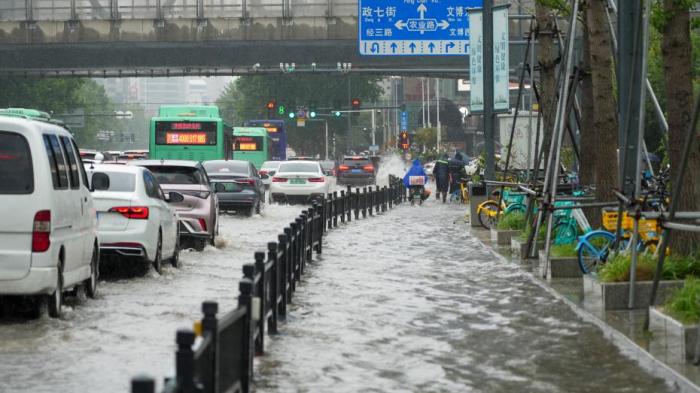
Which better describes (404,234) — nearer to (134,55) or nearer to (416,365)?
(416,365)

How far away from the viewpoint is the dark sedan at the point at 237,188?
128ft

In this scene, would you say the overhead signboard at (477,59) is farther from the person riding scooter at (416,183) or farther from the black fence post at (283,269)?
Result: the black fence post at (283,269)

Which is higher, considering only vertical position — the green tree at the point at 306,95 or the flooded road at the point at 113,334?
the green tree at the point at 306,95

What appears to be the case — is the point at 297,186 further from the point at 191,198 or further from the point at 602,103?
the point at 602,103

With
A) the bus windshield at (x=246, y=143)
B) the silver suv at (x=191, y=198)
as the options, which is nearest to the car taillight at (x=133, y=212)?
the silver suv at (x=191, y=198)

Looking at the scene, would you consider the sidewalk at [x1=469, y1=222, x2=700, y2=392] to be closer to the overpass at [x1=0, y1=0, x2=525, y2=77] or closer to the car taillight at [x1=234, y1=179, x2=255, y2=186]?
the car taillight at [x1=234, y1=179, x2=255, y2=186]

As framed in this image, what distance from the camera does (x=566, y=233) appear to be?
70.9 ft

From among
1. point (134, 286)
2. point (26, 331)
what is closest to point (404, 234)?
point (134, 286)

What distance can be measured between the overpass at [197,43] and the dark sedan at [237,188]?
19999 mm

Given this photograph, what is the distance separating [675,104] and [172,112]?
3836 centimetres

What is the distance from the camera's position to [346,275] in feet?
66.5

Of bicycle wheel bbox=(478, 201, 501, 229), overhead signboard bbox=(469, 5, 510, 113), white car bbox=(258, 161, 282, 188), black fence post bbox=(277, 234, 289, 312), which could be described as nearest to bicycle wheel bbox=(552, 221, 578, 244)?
black fence post bbox=(277, 234, 289, 312)

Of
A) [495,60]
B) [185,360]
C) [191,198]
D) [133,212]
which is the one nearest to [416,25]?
[495,60]

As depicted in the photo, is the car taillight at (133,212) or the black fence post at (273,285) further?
the car taillight at (133,212)
